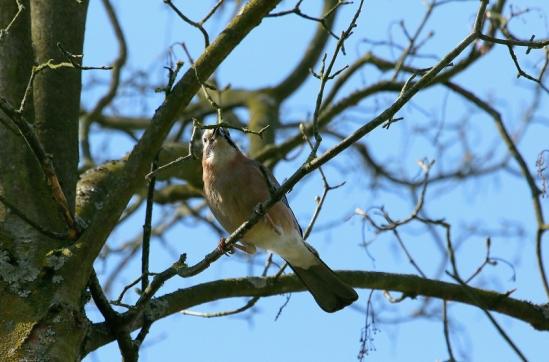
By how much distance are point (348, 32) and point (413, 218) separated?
1.65 m

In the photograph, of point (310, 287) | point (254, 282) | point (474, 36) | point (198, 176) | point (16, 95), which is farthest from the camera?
point (198, 176)

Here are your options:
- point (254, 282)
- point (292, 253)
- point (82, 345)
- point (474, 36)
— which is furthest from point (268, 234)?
point (474, 36)

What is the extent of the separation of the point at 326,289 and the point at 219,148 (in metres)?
1.13

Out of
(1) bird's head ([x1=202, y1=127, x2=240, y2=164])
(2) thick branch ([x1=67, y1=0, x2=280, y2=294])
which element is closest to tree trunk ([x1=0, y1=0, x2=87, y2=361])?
(2) thick branch ([x1=67, y1=0, x2=280, y2=294])

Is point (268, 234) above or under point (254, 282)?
above

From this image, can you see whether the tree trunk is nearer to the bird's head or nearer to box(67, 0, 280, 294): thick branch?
box(67, 0, 280, 294): thick branch

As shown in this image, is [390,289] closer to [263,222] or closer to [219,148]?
[263,222]

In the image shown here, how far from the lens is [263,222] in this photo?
4.87 m

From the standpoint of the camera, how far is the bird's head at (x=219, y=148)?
17.2 ft

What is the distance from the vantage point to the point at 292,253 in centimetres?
501

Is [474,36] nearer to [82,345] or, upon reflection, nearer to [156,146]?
[156,146]

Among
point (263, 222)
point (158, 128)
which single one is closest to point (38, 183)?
point (158, 128)

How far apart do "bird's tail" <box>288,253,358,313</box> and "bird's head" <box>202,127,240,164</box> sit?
0.85 meters

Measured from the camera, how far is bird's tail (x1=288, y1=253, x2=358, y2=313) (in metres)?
4.74
